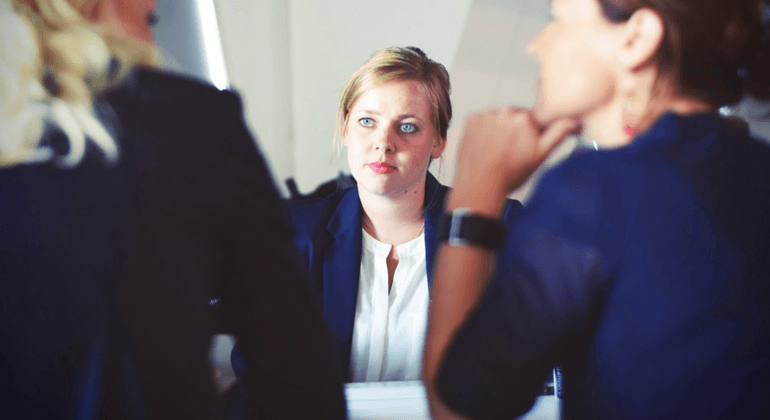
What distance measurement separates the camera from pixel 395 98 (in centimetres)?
80

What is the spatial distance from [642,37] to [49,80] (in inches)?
28.8

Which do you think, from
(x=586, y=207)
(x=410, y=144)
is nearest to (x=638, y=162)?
(x=586, y=207)

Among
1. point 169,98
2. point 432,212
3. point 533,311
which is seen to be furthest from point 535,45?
point 169,98

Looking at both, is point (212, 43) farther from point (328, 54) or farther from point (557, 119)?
point (557, 119)

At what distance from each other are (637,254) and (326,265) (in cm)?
50

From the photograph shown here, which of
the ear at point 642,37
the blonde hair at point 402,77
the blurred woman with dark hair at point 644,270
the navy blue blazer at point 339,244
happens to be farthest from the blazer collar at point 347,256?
the ear at point 642,37

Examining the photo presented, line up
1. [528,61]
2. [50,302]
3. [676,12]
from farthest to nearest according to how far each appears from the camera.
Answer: [528,61]
[676,12]
[50,302]

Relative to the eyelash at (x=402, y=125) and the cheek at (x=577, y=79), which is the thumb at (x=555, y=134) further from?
the eyelash at (x=402, y=125)

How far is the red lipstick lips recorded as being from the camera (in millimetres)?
800

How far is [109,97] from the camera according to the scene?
19.9 inches

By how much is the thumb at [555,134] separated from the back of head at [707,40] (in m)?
0.13

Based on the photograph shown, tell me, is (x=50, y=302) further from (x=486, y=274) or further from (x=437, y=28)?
(x=437, y=28)

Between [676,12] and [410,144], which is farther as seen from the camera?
[410,144]

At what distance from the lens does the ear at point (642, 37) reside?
58 cm
